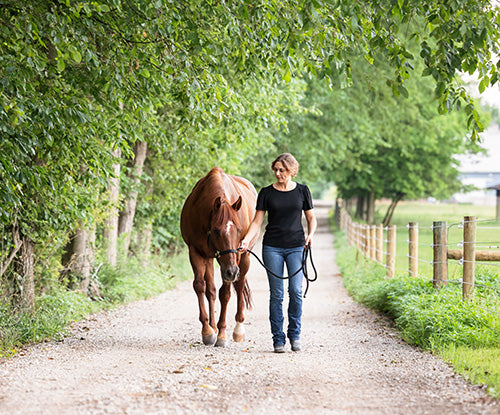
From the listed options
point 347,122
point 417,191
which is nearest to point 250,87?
point 347,122

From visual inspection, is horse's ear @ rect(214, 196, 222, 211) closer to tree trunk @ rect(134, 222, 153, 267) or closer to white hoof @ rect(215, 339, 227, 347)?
white hoof @ rect(215, 339, 227, 347)

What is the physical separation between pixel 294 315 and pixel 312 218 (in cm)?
110

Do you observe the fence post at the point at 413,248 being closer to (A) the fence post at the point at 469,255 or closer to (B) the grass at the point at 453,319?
(B) the grass at the point at 453,319

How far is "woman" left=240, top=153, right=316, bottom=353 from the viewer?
7.51 meters

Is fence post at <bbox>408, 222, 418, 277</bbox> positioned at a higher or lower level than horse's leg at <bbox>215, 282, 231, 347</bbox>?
higher

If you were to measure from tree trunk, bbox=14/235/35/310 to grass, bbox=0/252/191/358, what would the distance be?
0.55 ft

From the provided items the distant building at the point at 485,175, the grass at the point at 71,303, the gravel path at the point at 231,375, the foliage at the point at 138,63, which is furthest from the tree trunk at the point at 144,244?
the distant building at the point at 485,175

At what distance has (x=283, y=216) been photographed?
7.53 m

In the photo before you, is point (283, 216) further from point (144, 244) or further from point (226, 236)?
point (144, 244)

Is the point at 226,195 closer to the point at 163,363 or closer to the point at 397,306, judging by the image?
the point at 163,363

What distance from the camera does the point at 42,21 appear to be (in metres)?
7.07

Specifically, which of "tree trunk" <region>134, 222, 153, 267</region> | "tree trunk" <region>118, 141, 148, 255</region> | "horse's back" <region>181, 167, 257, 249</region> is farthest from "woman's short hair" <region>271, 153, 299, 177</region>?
"tree trunk" <region>134, 222, 153, 267</region>

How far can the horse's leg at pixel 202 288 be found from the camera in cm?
820

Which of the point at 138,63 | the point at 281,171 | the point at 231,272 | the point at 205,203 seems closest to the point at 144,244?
the point at 205,203
